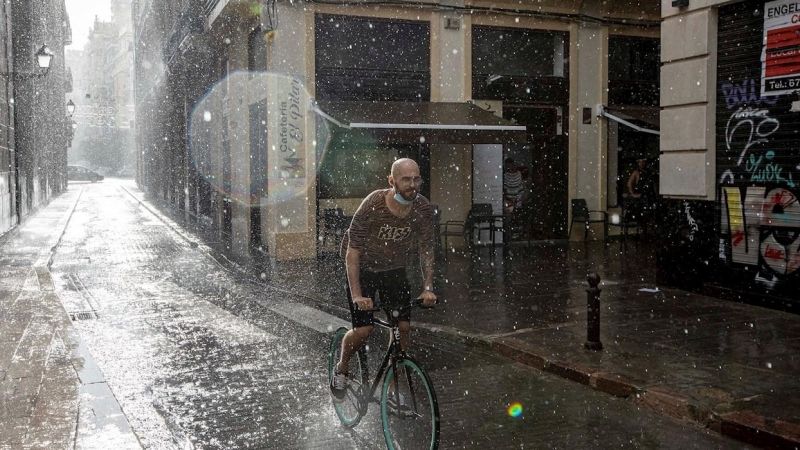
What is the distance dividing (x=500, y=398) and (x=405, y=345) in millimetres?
1538

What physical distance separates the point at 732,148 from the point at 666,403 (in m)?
5.53

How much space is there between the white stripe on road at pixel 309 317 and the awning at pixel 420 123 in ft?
16.1

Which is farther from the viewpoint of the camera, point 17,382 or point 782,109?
point 782,109

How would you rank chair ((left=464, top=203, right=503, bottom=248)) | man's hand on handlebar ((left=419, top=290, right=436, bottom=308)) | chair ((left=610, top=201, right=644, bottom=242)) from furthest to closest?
chair ((left=610, top=201, right=644, bottom=242)) → chair ((left=464, top=203, right=503, bottom=248)) → man's hand on handlebar ((left=419, top=290, right=436, bottom=308))

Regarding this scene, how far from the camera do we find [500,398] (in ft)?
20.0

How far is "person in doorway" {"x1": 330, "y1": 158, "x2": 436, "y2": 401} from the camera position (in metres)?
4.79

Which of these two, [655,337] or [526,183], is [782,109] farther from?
[526,183]

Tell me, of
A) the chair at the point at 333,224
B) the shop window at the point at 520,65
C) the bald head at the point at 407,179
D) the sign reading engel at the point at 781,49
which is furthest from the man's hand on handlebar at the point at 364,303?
the shop window at the point at 520,65

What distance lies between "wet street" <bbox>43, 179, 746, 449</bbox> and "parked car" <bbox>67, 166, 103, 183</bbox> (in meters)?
62.2

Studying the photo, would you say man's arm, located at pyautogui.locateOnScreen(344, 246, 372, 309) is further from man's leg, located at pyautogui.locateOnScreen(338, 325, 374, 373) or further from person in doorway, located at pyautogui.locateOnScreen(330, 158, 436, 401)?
man's leg, located at pyautogui.locateOnScreen(338, 325, 374, 373)

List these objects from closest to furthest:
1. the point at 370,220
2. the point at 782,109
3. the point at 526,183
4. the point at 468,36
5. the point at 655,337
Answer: the point at 370,220 → the point at 655,337 → the point at 782,109 → the point at 468,36 → the point at 526,183

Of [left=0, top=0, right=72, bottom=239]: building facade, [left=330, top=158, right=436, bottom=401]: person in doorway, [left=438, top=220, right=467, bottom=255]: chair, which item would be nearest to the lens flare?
[left=330, top=158, right=436, bottom=401]: person in doorway

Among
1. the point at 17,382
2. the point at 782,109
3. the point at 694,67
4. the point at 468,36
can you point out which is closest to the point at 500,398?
the point at 17,382

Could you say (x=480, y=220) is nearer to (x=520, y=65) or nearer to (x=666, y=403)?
(x=520, y=65)
